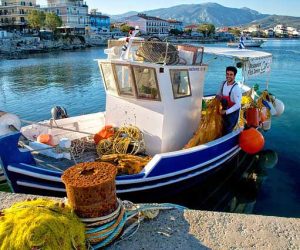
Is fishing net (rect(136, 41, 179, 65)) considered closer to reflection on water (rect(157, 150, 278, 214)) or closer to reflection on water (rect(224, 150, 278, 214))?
reflection on water (rect(157, 150, 278, 214))

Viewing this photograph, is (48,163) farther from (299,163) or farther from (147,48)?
(299,163)

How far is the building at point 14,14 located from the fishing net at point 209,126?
98.8 metres

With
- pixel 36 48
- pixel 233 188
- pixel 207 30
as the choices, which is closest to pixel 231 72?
pixel 233 188

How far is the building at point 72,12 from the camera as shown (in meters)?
107

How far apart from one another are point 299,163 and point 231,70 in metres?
4.71

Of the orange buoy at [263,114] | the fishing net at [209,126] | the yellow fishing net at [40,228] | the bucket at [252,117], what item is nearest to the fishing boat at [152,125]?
the fishing net at [209,126]

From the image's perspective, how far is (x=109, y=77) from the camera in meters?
7.96

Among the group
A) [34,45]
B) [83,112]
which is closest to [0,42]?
[34,45]

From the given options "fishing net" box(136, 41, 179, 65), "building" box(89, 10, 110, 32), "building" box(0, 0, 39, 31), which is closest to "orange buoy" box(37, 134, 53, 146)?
"fishing net" box(136, 41, 179, 65)

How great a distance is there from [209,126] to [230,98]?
0.90 meters

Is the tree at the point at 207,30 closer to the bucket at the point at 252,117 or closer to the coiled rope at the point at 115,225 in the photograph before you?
the bucket at the point at 252,117

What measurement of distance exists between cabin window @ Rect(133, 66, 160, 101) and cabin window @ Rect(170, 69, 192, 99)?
47 centimetres

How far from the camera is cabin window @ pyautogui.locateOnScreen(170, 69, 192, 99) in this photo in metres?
7.34

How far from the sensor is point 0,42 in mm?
67062
